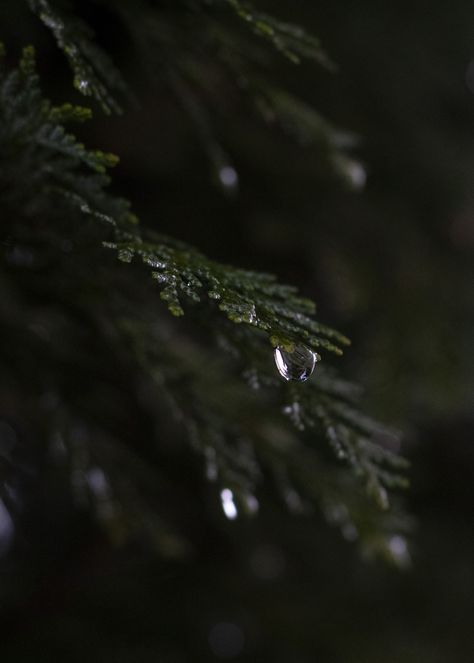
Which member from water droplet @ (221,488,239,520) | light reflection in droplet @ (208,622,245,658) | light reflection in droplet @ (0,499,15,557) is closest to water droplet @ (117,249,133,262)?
water droplet @ (221,488,239,520)

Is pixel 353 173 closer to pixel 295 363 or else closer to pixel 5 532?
pixel 295 363

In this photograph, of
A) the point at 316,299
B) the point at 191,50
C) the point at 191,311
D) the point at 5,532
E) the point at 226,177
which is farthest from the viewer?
the point at 316,299

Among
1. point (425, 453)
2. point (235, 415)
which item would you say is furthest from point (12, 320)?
point (425, 453)

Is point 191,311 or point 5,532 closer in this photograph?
point 191,311

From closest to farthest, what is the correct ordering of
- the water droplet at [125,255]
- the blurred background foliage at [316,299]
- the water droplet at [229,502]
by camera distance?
1. the water droplet at [125,255]
2. the water droplet at [229,502]
3. the blurred background foliage at [316,299]

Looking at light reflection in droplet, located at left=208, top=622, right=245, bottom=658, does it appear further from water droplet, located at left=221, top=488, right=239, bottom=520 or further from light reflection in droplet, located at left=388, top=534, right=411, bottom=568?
water droplet, located at left=221, top=488, right=239, bottom=520

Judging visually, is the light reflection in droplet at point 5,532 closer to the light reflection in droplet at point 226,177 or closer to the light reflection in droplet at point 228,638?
the light reflection in droplet at point 228,638

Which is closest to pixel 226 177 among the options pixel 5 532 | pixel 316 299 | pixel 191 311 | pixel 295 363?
pixel 191 311

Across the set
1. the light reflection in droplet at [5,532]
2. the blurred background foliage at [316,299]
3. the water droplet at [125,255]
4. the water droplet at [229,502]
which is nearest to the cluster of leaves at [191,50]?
the water droplet at [125,255]
